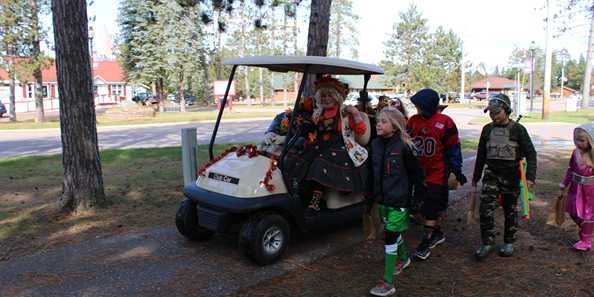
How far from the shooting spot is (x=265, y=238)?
166 inches

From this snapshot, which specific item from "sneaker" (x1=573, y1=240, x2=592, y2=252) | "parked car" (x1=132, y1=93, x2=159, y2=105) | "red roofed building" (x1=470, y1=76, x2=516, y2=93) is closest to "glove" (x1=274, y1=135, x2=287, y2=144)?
"sneaker" (x1=573, y1=240, x2=592, y2=252)

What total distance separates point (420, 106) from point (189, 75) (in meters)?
36.0

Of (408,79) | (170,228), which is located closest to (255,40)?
(408,79)

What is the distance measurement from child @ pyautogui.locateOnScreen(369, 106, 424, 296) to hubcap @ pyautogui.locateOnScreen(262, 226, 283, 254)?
997 millimetres

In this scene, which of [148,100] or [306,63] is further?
[148,100]

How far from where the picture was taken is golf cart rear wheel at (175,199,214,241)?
187 inches

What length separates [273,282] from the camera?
3.95 meters

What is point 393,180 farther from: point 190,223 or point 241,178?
point 190,223

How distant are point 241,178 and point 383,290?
152 centimetres

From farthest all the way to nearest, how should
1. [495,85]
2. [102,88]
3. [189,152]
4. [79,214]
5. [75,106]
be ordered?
[495,85], [102,88], [189,152], [79,214], [75,106]

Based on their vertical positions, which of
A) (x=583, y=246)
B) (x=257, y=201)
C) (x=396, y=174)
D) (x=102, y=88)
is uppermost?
(x=102, y=88)

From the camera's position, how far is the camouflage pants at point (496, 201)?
4348 millimetres

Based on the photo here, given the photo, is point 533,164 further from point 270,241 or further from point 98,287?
point 98,287

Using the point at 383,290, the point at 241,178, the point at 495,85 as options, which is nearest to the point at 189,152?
the point at 241,178
